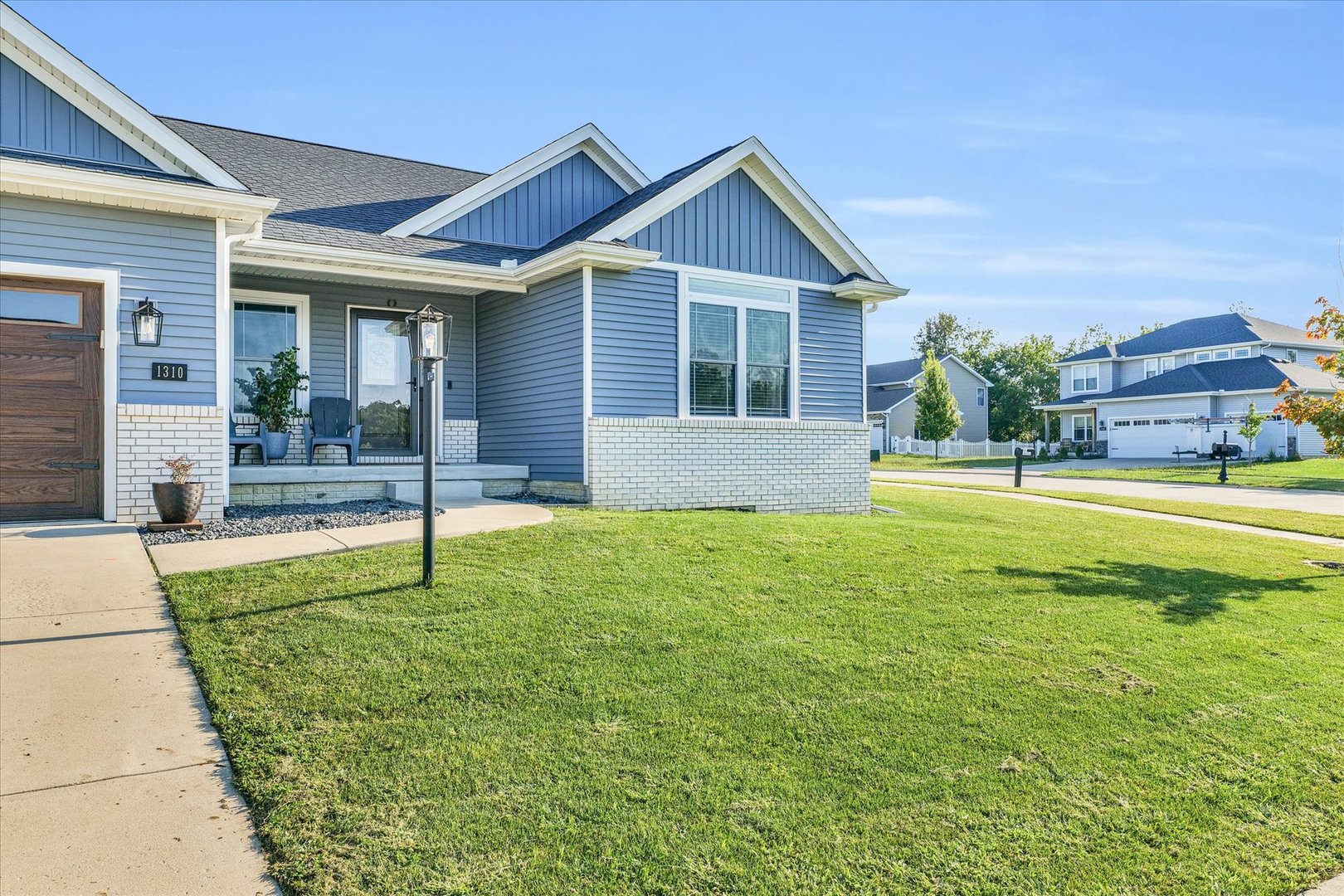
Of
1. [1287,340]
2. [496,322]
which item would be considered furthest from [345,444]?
[1287,340]

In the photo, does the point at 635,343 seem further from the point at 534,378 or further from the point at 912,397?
the point at 912,397

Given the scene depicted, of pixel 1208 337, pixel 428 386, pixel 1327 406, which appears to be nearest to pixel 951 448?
pixel 1208 337

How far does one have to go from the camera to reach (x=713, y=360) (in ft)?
37.5

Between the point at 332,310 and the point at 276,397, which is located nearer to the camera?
the point at 276,397

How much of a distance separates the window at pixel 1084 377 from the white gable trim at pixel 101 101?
4421 cm

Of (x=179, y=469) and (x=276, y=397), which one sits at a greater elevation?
(x=276, y=397)

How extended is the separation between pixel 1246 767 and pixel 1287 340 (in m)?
42.3

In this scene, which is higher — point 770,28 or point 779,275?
point 770,28

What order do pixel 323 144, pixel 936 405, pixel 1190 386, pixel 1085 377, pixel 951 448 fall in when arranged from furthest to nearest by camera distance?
1. pixel 1085 377
2. pixel 951 448
3. pixel 936 405
4. pixel 1190 386
5. pixel 323 144

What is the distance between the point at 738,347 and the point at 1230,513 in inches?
368

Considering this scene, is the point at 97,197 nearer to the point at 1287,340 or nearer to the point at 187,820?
the point at 187,820

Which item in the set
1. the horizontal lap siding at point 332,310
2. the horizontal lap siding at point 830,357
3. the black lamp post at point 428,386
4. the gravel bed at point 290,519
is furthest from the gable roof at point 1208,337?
the black lamp post at point 428,386

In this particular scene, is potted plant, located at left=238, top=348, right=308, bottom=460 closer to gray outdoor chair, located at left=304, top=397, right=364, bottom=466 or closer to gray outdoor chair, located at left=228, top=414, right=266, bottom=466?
gray outdoor chair, located at left=228, top=414, right=266, bottom=466

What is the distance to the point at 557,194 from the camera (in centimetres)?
1359
